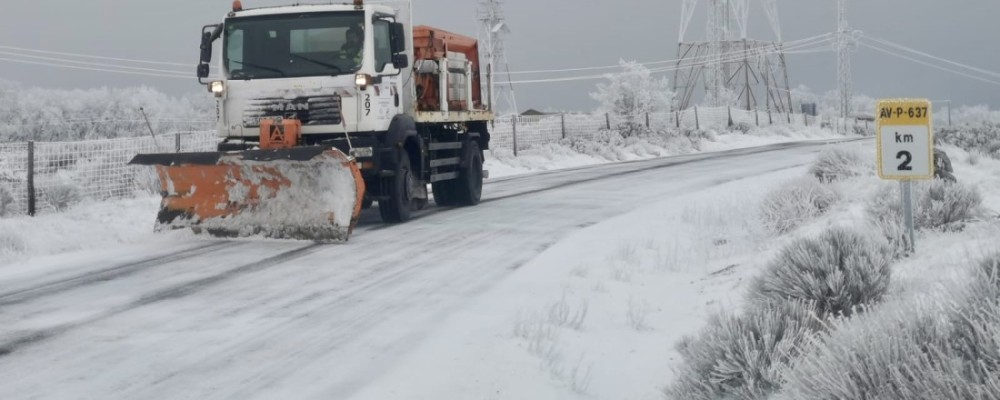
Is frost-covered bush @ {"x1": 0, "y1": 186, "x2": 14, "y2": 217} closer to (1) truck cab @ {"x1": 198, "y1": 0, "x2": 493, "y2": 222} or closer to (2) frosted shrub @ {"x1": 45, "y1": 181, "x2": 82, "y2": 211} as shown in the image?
(2) frosted shrub @ {"x1": 45, "y1": 181, "x2": 82, "y2": 211}

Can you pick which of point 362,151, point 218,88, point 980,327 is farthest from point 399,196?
point 980,327

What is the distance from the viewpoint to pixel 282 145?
11.5m

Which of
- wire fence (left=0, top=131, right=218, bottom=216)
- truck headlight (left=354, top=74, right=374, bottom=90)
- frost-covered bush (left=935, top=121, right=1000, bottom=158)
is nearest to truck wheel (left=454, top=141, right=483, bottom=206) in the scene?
truck headlight (left=354, top=74, right=374, bottom=90)

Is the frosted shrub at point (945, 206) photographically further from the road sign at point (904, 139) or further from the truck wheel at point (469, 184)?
the truck wheel at point (469, 184)

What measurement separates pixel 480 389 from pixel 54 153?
15.9m

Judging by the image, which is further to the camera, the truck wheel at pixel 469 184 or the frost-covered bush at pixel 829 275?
the truck wheel at pixel 469 184

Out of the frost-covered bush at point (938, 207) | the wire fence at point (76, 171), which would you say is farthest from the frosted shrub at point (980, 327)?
the wire fence at point (76, 171)

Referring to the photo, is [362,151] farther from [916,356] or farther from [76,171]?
[76,171]

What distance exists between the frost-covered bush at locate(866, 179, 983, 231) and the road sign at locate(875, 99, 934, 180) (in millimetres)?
545

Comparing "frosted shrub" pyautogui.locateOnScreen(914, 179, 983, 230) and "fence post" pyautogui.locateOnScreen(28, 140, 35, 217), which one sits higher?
"fence post" pyautogui.locateOnScreen(28, 140, 35, 217)

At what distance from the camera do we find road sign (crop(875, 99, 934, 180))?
7.21m

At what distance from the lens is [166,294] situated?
763 centimetres

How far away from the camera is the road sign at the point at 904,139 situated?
23.7ft

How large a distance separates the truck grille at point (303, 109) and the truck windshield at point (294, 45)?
0.34 meters
